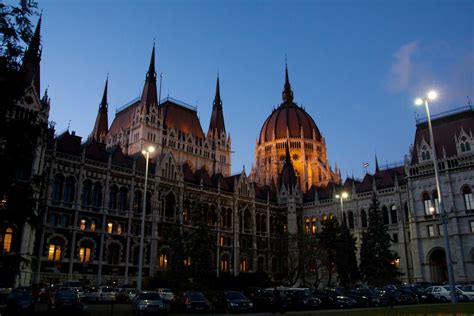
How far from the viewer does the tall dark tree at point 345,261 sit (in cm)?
5319

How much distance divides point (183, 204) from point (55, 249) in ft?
65.0

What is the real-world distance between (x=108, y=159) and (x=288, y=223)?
1408 inches

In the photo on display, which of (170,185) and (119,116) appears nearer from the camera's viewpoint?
(170,185)

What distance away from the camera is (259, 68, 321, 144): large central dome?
362 feet

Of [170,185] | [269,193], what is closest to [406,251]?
[269,193]

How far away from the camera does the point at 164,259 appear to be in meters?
61.2

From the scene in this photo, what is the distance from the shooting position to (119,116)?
90.9 meters

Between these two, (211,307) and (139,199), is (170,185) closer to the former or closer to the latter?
(139,199)

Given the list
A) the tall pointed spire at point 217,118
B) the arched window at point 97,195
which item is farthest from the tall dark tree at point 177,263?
the tall pointed spire at point 217,118

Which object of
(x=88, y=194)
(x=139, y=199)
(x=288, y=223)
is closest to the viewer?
(x=88, y=194)

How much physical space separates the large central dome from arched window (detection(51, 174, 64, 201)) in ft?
217

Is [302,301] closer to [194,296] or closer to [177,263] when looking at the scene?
[194,296]

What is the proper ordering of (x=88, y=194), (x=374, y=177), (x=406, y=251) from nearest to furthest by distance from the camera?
1. (x=88, y=194)
2. (x=406, y=251)
3. (x=374, y=177)

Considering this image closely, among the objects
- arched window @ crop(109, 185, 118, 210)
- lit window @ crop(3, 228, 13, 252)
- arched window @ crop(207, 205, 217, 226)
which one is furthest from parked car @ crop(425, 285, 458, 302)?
lit window @ crop(3, 228, 13, 252)
